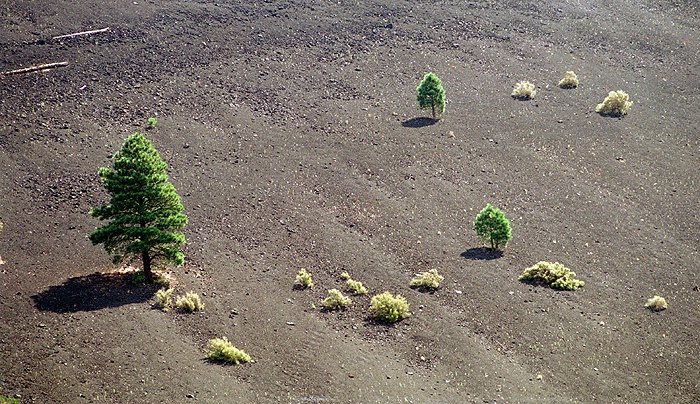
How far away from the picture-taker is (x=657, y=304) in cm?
2298

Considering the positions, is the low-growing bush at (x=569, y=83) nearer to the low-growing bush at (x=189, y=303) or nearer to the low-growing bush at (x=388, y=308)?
the low-growing bush at (x=388, y=308)

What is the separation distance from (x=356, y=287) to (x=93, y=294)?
7.62 m

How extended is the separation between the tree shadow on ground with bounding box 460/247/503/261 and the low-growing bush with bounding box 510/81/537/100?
13.7 meters

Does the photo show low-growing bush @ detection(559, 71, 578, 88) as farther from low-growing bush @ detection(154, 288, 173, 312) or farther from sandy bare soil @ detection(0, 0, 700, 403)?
low-growing bush @ detection(154, 288, 173, 312)

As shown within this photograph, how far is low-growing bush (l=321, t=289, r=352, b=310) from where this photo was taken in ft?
73.6

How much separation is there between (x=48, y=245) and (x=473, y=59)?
81.4ft

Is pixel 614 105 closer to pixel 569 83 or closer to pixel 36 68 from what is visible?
pixel 569 83

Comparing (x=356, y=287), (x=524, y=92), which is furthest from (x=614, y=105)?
(x=356, y=287)

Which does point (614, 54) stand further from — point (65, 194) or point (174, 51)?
point (65, 194)

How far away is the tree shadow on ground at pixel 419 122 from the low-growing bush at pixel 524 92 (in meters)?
4.99

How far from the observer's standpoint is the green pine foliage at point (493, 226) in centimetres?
2544

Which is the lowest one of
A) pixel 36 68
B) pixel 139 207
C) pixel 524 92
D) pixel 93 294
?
pixel 93 294

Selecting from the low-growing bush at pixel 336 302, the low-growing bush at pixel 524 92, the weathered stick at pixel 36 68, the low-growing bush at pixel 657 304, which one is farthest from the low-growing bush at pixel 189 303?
the low-growing bush at pixel 524 92

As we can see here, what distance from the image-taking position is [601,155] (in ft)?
108
